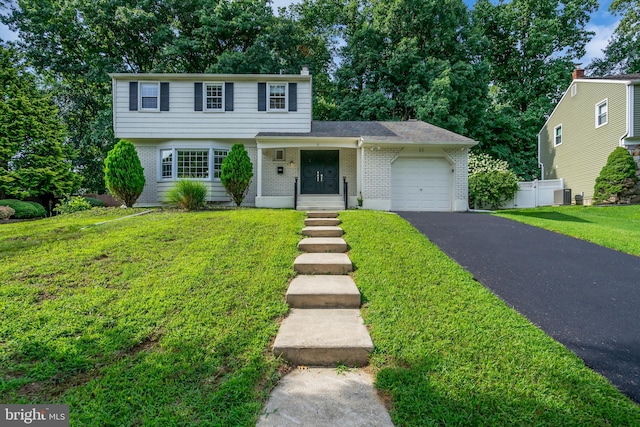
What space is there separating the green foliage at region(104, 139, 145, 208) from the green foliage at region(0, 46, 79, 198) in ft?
18.5

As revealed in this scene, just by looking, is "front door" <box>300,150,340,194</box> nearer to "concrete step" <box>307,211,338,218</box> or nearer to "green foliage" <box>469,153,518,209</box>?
"concrete step" <box>307,211,338,218</box>

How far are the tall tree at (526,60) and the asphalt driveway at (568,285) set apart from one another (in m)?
15.4

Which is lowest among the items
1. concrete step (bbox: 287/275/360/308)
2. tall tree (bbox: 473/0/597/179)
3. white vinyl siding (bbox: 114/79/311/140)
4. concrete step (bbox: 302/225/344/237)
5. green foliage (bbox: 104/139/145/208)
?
concrete step (bbox: 287/275/360/308)

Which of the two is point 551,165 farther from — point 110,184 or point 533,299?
point 110,184

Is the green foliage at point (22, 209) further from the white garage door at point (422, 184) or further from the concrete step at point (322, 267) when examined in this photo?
the white garage door at point (422, 184)

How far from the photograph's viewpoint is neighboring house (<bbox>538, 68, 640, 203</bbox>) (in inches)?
500

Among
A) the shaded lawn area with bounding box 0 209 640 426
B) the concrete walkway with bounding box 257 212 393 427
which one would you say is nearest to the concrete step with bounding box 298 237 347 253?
the shaded lawn area with bounding box 0 209 640 426

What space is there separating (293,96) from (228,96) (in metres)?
2.50

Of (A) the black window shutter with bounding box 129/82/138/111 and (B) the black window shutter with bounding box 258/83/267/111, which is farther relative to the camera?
(B) the black window shutter with bounding box 258/83/267/111

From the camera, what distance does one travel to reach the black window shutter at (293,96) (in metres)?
12.0

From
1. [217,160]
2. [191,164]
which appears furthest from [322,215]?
[191,164]

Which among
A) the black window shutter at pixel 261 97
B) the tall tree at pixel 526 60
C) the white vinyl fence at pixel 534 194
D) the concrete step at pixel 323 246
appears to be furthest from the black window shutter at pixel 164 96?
the tall tree at pixel 526 60

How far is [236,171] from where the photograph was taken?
1037cm

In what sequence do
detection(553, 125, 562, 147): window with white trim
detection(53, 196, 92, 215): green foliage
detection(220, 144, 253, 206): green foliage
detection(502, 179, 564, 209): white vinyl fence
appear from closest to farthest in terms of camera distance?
detection(220, 144, 253, 206): green foliage < detection(53, 196, 92, 215): green foliage < detection(502, 179, 564, 209): white vinyl fence < detection(553, 125, 562, 147): window with white trim
